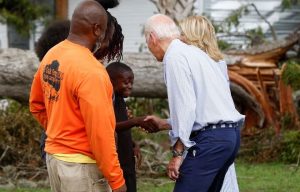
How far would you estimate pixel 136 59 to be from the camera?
386 inches

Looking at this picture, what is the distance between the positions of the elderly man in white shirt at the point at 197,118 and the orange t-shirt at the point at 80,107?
0.59 meters

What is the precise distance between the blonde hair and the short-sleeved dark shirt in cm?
82

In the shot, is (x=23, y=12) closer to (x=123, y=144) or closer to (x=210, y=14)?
(x=210, y=14)

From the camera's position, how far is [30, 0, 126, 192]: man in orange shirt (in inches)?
172

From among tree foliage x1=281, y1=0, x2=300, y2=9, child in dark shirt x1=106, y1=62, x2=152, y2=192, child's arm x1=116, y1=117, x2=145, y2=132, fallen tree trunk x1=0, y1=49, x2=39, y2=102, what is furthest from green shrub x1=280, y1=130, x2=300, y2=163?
tree foliage x1=281, y1=0, x2=300, y2=9

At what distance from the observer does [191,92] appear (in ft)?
16.1

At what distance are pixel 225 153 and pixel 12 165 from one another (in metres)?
4.71

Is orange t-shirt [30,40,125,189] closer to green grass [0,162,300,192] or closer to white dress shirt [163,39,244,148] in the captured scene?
white dress shirt [163,39,244,148]

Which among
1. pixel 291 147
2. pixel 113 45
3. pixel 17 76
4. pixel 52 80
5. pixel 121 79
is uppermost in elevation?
pixel 113 45

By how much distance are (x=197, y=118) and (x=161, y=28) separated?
2.12ft

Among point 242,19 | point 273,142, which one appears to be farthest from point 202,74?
point 242,19

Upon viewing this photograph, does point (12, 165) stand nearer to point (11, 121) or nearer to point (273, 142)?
point (11, 121)

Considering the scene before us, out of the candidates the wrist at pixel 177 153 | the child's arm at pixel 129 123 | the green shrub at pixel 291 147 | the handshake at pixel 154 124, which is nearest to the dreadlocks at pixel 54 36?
the child's arm at pixel 129 123

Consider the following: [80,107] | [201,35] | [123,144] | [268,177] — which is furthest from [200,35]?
[268,177]
